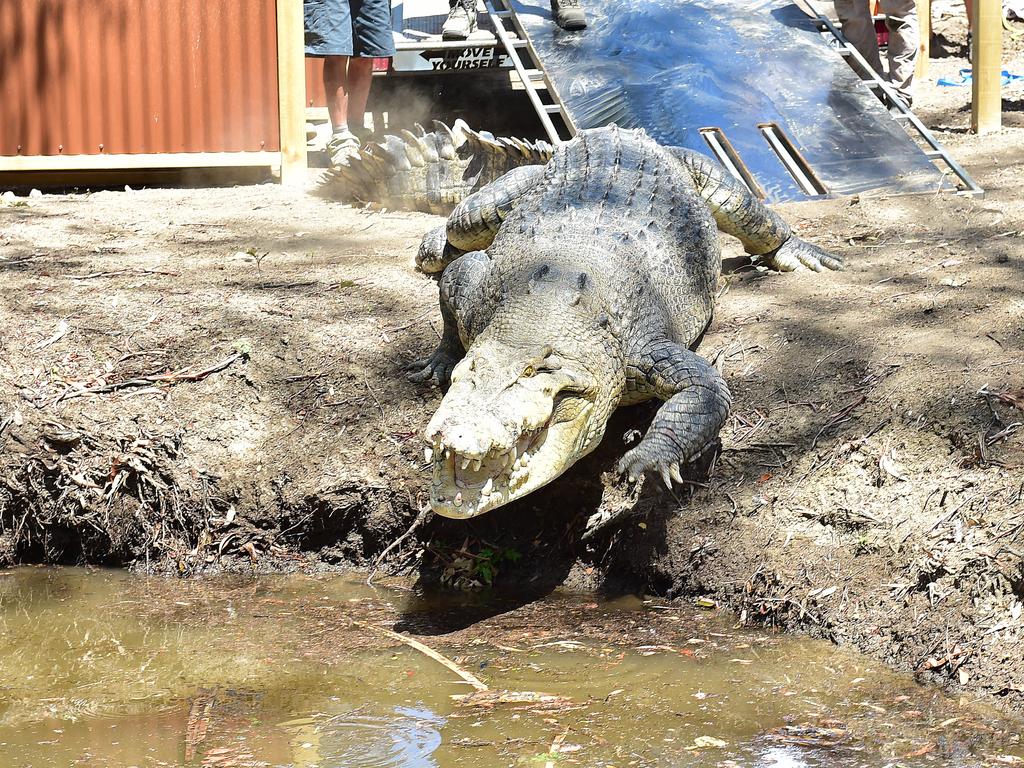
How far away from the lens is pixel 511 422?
11.0 feet

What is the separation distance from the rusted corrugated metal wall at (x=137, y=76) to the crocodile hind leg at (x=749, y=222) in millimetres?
4012

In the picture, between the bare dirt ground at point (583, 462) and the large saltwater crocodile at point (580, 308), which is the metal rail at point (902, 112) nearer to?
the bare dirt ground at point (583, 462)

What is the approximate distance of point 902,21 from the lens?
30.3ft

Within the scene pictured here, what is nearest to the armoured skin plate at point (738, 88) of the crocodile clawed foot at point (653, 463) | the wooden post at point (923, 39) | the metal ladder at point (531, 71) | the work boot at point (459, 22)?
the metal ladder at point (531, 71)

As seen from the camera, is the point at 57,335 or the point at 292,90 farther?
the point at 292,90

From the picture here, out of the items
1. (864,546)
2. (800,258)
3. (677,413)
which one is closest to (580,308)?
(677,413)

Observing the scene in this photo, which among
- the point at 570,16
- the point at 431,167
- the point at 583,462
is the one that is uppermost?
the point at 570,16

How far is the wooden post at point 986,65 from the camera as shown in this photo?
308 inches

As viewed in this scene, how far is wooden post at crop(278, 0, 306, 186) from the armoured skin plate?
1720 mm

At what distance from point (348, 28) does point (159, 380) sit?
4.45m

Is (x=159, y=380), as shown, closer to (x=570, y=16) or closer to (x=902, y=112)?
(x=570, y=16)

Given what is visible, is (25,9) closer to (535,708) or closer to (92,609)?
(92,609)

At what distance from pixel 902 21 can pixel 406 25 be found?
4.35 meters

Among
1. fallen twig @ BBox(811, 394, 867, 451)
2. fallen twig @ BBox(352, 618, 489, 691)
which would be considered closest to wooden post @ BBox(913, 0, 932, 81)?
fallen twig @ BBox(811, 394, 867, 451)
